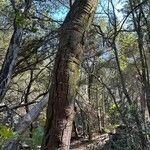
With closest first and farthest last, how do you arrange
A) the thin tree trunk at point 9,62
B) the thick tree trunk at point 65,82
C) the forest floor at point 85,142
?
the thick tree trunk at point 65,82, the thin tree trunk at point 9,62, the forest floor at point 85,142

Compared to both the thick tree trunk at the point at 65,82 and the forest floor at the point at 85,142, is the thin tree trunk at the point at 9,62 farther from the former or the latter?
the forest floor at the point at 85,142

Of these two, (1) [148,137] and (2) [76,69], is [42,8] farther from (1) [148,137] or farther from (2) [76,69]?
(2) [76,69]

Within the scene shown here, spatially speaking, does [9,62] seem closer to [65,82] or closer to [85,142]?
[65,82]

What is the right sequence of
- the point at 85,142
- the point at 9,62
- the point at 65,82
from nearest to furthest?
1. the point at 65,82
2. the point at 9,62
3. the point at 85,142

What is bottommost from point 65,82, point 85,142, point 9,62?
point 65,82

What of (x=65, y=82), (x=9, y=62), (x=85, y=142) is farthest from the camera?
(x=85, y=142)

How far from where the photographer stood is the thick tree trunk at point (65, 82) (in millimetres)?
2258

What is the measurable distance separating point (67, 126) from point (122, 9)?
10.3 metres

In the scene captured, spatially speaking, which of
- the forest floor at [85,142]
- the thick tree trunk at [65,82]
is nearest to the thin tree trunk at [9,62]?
the thick tree trunk at [65,82]

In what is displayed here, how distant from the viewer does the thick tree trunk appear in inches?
88.9

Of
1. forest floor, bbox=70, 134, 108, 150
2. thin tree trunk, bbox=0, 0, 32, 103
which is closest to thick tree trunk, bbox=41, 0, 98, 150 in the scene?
thin tree trunk, bbox=0, 0, 32, 103

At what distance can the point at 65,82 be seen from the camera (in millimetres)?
2293

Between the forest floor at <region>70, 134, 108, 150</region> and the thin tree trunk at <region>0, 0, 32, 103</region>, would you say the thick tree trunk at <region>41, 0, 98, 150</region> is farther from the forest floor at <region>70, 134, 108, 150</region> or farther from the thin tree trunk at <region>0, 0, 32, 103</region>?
the forest floor at <region>70, 134, 108, 150</region>

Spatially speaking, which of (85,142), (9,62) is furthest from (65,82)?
(85,142)
